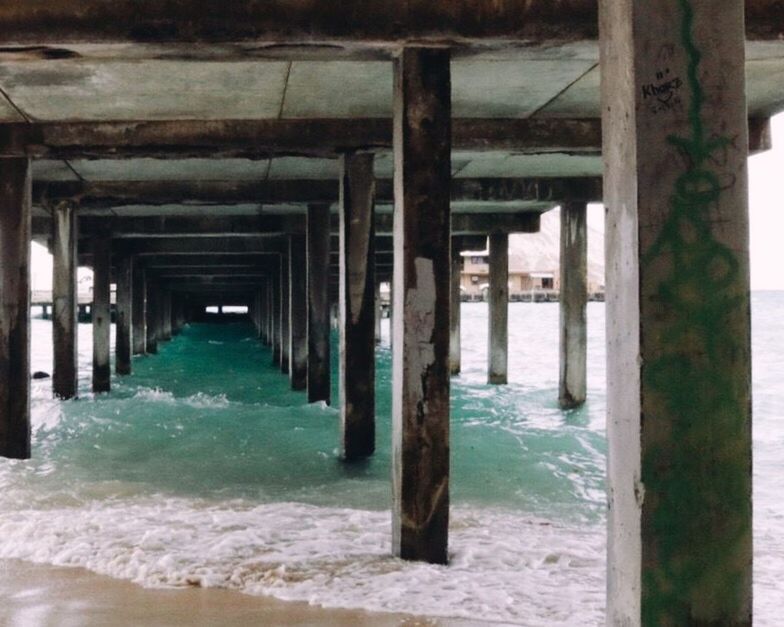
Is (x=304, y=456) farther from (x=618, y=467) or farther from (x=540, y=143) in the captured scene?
(x=618, y=467)

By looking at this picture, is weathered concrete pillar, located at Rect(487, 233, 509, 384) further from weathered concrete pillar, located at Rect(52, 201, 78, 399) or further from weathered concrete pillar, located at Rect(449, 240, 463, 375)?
weathered concrete pillar, located at Rect(52, 201, 78, 399)

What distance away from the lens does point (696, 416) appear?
2.27 meters

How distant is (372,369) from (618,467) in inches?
214

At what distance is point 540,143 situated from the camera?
7.22m

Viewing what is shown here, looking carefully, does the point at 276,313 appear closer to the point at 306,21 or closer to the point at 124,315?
the point at 124,315

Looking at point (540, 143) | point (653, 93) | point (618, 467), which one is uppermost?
point (540, 143)

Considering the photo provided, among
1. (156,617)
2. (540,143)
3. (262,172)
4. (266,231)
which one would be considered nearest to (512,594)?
(156,617)

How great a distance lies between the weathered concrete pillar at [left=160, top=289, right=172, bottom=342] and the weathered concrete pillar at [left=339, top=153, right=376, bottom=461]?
2513 cm

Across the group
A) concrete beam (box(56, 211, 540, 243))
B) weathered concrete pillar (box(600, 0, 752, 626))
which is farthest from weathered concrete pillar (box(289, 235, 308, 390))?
weathered concrete pillar (box(600, 0, 752, 626))

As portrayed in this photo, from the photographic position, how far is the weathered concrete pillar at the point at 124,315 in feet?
57.6

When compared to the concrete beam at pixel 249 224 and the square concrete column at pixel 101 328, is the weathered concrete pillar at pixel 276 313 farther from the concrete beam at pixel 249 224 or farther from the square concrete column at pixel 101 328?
the concrete beam at pixel 249 224

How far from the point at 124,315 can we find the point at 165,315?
17061 mm

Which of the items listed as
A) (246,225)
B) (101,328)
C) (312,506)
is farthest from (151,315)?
(312,506)

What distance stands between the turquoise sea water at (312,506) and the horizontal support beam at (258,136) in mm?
3074
